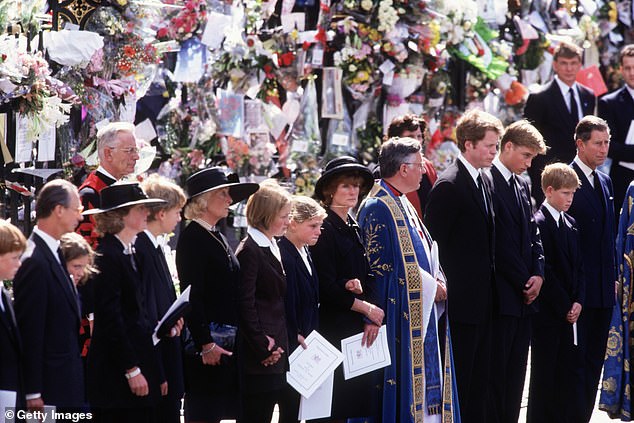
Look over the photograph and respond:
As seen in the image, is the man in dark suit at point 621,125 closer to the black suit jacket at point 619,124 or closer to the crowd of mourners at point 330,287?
the black suit jacket at point 619,124

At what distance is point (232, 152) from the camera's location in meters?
9.40

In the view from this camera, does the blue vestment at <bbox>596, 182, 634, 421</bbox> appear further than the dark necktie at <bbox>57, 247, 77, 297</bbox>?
Yes

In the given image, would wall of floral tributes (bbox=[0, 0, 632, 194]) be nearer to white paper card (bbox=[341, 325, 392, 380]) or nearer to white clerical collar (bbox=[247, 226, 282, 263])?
white clerical collar (bbox=[247, 226, 282, 263])

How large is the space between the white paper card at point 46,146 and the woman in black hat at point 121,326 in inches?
68.0

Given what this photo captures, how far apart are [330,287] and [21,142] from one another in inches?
76.4

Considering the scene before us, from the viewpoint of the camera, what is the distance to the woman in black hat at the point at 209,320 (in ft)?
17.7

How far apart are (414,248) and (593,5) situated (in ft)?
23.4

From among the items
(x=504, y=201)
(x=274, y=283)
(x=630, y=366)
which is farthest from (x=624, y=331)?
(x=274, y=283)

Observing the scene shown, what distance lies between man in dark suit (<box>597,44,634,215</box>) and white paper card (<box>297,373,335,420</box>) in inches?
171

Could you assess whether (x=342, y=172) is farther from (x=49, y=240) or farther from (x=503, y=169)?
(x=49, y=240)

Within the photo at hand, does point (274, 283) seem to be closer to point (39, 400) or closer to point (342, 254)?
point (342, 254)

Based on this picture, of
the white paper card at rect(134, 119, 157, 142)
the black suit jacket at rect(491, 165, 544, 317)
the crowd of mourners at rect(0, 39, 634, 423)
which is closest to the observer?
the crowd of mourners at rect(0, 39, 634, 423)

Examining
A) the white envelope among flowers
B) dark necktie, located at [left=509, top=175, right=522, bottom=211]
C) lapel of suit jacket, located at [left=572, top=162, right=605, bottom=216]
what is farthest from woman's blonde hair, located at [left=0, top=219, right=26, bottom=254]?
lapel of suit jacket, located at [left=572, top=162, right=605, bottom=216]

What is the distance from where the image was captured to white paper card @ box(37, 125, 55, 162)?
682cm
